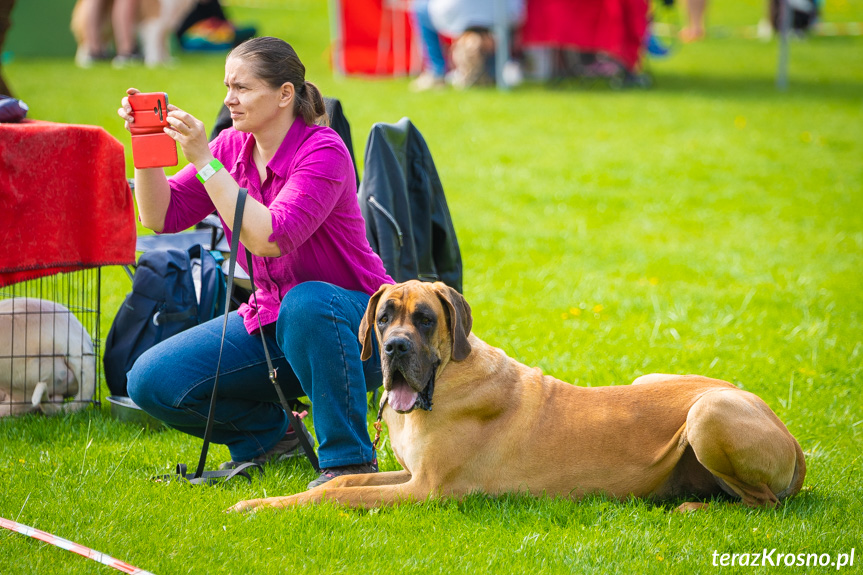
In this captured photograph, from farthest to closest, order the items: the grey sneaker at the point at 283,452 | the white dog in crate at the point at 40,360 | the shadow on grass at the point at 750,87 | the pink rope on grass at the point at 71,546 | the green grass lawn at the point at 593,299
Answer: the shadow on grass at the point at 750,87 → the white dog in crate at the point at 40,360 → the grey sneaker at the point at 283,452 → the green grass lawn at the point at 593,299 → the pink rope on grass at the point at 71,546

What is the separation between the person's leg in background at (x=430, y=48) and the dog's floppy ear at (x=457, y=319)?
35.2ft

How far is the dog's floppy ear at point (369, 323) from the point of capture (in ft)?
12.1

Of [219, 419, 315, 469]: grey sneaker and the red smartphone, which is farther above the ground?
the red smartphone

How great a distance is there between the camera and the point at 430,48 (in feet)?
46.7

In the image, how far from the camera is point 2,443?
4258mm

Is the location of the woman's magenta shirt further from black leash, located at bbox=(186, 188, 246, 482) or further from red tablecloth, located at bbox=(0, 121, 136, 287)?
red tablecloth, located at bbox=(0, 121, 136, 287)

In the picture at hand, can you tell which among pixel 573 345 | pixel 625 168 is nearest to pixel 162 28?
pixel 625 168

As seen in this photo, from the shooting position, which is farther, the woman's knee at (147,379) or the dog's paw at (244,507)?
the woman's knee at (147,379)

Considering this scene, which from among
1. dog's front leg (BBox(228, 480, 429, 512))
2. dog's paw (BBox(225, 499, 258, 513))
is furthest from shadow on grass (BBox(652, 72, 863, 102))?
dog's paw (BBox(225, 499, 258, 513))

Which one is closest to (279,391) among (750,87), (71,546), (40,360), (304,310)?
(304,310)

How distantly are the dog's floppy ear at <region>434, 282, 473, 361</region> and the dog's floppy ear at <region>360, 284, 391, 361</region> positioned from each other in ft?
0.75

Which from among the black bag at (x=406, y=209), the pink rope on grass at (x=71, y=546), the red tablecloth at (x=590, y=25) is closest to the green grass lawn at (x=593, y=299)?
the pink rope on grass at (x=71, y=546)

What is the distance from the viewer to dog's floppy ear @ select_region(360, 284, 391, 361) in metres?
3.69

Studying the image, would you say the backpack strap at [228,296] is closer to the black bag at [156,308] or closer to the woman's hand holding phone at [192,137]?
the woman's hand holding phone at [192,137]
